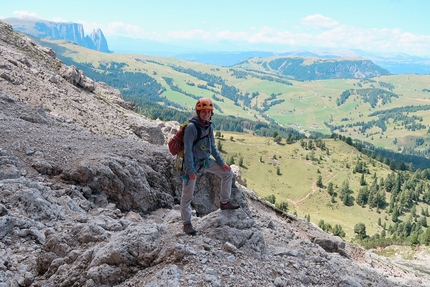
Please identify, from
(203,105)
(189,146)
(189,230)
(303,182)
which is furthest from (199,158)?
(303,182)

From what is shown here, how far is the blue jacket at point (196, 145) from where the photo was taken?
1180 cm

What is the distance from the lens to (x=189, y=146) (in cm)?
1180

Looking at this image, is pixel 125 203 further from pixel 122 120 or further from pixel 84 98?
pixel 84 98

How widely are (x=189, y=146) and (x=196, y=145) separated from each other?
1.61ft

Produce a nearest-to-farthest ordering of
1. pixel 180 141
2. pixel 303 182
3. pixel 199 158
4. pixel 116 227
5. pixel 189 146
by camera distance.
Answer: pixel 189 146 < pixel 180 141 < pixel 199 158 < pixel 116 227 < pixel 303 182

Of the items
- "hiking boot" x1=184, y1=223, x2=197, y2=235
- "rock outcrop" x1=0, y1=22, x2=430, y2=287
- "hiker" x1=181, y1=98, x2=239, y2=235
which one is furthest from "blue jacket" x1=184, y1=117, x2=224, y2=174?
"rock outcrop" x1=0, y1=22, x2=430, y2=287

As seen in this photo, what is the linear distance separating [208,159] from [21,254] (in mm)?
7634

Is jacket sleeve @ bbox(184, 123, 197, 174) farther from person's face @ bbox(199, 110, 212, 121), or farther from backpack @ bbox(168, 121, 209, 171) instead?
person's face @ bbox(199, 110, 212, 121)

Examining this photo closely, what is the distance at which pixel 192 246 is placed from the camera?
37.3 feet

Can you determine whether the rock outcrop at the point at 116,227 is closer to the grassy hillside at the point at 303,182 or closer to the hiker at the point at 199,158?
the hiker at the point at 199,158

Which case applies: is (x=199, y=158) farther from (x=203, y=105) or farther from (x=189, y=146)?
(x=203, y=105)

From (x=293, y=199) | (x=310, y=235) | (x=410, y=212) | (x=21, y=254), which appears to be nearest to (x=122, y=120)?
(x=310, y=235)

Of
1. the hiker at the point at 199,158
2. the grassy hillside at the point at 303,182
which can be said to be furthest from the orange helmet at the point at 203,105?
the grassy hillside at the point at 303,182

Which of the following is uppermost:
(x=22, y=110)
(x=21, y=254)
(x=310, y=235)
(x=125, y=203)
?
(x=22, y=110)
